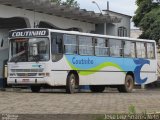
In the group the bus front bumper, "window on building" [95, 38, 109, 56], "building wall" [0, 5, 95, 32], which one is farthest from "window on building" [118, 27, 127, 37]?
the bus front bumper

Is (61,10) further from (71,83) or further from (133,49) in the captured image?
(71,83)

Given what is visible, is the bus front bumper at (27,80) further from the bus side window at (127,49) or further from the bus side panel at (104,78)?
the bus side window at (127,49)

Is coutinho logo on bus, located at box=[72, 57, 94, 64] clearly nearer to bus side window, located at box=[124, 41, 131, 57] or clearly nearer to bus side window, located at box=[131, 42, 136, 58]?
bus side window, located at box=[124, 41, 131, 57]

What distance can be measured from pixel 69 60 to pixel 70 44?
76 centimetres

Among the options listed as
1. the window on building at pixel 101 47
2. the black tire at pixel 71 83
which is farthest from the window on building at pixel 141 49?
the black tire at pixel 71 83

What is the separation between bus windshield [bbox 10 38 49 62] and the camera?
22906 millimetres

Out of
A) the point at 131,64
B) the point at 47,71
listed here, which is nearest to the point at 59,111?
the point at 47,71

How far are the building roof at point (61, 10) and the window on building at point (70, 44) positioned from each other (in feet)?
23.8

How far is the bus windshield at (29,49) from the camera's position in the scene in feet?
75.2

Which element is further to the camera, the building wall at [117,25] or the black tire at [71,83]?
the building wall at [117,25]

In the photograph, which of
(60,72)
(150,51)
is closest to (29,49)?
(60,72)

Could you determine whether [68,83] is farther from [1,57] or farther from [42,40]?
[1,57]

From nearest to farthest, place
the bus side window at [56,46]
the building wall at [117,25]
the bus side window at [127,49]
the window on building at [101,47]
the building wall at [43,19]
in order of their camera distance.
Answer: the bus side window at [56,46] < the window on building at [101,47] < the bus side window at [127,49] < the building wall at [43,19] < the building wall at [117,25]

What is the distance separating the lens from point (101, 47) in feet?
86.7
